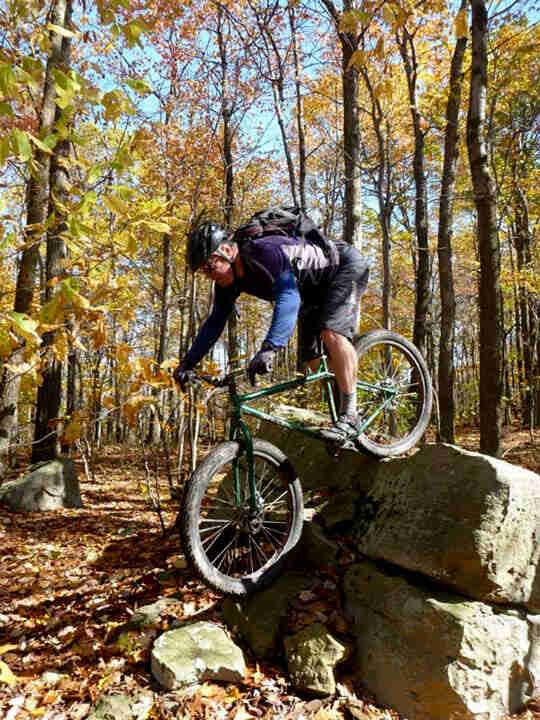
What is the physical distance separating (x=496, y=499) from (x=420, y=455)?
2.34 feet

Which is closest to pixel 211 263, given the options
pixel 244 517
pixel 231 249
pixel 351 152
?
pixel 231 249

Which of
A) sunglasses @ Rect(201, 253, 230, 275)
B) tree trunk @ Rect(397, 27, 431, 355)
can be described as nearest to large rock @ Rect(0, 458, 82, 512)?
sunglasses @ Rect(201, 253, 230, 275)

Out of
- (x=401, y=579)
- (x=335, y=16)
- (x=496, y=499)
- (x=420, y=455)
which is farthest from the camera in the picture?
(x=335, y=16)

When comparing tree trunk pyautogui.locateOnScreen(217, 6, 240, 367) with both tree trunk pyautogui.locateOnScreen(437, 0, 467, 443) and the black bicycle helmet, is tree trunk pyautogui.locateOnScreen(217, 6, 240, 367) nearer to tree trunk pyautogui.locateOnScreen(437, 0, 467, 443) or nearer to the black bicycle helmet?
tree trunk pyautogui.locateOnScreen(437, 0, 467, 443)

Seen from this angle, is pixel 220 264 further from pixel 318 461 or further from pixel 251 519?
pixel 318 461

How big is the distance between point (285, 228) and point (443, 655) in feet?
10.1

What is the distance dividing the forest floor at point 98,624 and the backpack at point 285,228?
2.61 metres

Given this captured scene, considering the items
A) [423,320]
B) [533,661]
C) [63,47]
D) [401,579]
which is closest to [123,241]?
[401,579]

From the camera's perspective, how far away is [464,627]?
9.78ft

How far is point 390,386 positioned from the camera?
451cm

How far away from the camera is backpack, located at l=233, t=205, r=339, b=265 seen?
11.3 feet

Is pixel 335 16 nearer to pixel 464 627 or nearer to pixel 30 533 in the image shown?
pixel 464 627

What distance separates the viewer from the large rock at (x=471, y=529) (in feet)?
10.3

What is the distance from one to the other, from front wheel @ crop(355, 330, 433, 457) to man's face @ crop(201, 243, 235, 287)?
1.43 metres
